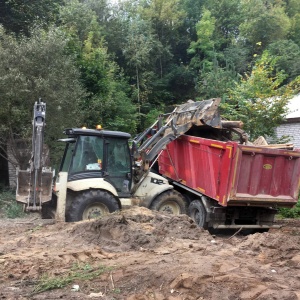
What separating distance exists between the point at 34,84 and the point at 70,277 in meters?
9.02

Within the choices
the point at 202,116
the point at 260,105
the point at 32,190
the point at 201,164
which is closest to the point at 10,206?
the point at 32,190

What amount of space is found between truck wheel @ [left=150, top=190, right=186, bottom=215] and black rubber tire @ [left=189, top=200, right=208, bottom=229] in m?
0.20

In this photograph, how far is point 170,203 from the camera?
423 inches

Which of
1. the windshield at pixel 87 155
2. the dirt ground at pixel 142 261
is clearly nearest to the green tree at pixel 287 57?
the windshield at pixel 87 155

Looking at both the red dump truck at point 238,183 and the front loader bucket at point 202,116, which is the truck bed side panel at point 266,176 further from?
the front loader bucket at point 202,116

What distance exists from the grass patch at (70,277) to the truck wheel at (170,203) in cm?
444

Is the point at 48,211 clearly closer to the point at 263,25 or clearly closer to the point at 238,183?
the point at 238,183

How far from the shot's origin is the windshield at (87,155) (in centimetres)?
977

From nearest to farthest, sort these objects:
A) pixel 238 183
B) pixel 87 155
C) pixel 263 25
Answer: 1. pixel 238 183
2. pixel 87 155
3. pixel 263 25

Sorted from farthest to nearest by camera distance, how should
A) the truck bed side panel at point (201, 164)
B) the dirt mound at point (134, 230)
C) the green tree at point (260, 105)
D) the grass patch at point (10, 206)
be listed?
the green tree at point (260, 105) < the grass patch at point (10, 206) < the truck bed side panel at point (201, 164) < the dirt mound at point (134, 230)

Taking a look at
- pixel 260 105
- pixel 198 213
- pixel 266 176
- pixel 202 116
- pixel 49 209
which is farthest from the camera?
pixel 260 105

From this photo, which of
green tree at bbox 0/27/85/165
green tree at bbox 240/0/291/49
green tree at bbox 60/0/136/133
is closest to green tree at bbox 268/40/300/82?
green tree at bbox 240/0/291/49

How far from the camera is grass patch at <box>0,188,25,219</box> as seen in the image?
1209cm

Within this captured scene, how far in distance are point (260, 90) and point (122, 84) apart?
1154 cm
